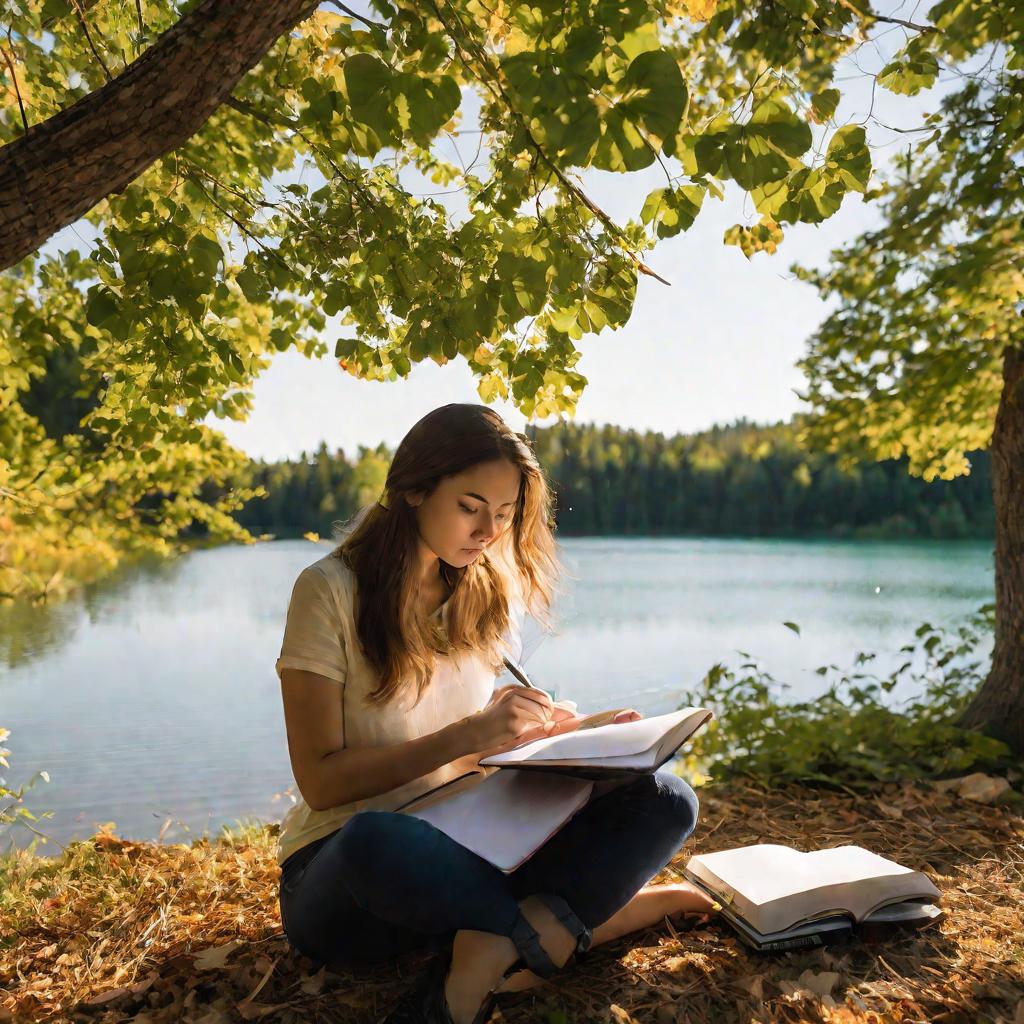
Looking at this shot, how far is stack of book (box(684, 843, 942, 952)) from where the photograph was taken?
6.55 feet

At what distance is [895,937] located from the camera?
2.08m

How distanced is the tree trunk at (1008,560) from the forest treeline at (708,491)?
2449 centimetres

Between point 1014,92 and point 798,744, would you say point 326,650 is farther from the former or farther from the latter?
point 1014,92

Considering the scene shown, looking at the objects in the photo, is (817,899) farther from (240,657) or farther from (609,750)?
(240,657)

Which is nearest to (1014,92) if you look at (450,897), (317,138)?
(317,138)

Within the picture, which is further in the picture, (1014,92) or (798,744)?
(798,744)

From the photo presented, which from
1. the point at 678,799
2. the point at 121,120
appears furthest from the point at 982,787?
the point at 121,120

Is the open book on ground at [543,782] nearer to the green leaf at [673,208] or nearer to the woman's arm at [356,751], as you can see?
the woman's arm at [356,751]

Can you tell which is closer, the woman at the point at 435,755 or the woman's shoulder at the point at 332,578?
the woman at the point at 435,755

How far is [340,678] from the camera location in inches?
77.7

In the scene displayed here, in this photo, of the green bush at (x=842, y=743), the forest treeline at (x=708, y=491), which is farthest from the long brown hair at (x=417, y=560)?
the forest treeline at (x=708, y=491)

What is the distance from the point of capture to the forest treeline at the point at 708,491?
29.7 m

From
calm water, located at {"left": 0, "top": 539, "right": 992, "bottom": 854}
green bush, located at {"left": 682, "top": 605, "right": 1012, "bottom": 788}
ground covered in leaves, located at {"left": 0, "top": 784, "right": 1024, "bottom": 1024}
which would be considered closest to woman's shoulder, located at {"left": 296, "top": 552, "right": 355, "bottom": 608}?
calm water, located at {"left": 0, "top": 539, "right": 992, "bottom": 854}

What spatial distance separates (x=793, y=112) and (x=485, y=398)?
1.36 m
